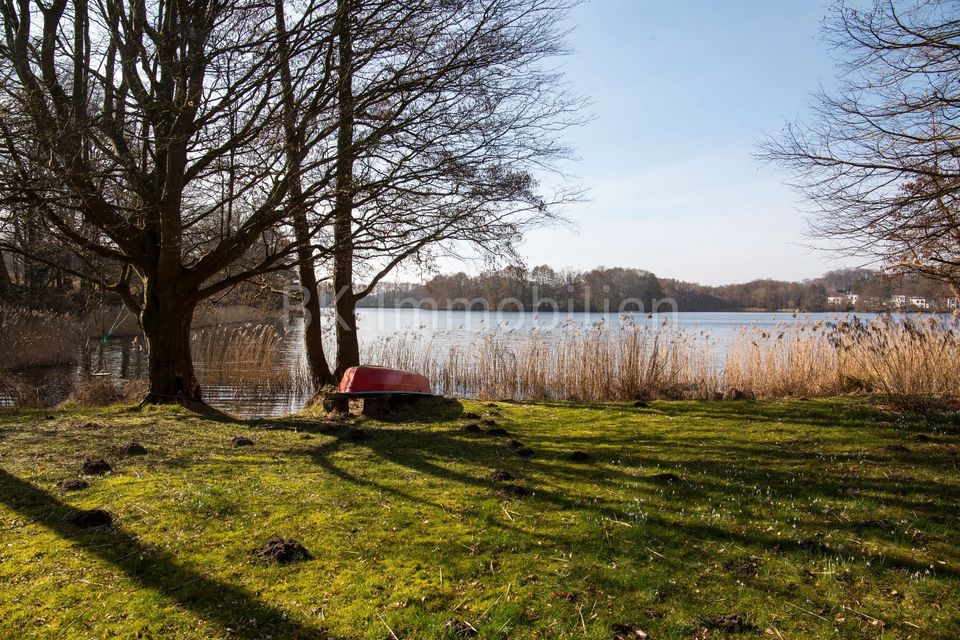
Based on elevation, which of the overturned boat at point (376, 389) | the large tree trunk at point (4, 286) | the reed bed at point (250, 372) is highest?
the large tree trunk at point (4, 286)

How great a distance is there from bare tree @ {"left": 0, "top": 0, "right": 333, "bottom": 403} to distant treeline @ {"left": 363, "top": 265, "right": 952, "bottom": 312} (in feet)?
10.8

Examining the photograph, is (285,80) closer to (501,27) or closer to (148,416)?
(501,27)

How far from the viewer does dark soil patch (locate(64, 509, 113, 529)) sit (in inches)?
148

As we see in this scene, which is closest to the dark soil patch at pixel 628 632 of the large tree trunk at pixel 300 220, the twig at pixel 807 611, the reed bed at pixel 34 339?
the twig at pixel 807 611

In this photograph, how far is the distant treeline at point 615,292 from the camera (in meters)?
9.93

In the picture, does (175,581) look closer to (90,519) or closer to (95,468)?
(90,519)

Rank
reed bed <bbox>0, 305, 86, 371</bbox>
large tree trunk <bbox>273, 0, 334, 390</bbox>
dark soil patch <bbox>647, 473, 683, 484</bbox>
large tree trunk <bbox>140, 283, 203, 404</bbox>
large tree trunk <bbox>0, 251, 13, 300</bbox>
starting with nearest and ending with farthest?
dark soil patch <bbox>647, 473, 683, 484</bbox>, large tree trunk <bbox>273, 0, 334, 390</bbox>, large tree trunk <bbox>140, 283, 203, 404</bbox>, reed bed <bbox>0, 305, 86, 371</bbox>, large tree trunk <bbox>0, 251, 13, 300</bbox>

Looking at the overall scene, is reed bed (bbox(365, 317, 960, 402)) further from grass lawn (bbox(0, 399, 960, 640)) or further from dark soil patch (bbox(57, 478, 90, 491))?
dark soil patch (bbox(57, 478, 90, 491))

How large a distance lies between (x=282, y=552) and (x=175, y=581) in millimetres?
518

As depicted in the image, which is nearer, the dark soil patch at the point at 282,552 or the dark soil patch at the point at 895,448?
the dark soil patch at the point at 282,552

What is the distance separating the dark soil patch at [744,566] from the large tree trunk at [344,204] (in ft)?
18.2

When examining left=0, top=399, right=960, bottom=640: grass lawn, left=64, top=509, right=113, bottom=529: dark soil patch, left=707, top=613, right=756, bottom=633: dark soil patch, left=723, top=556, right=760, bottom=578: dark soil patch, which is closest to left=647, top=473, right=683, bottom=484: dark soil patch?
left=0, top=399, right=960, bottom=640: grass lawn

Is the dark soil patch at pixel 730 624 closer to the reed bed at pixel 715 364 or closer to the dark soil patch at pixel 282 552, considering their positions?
the dark soil patch at pixel 282 552

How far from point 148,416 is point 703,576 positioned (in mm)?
6804
